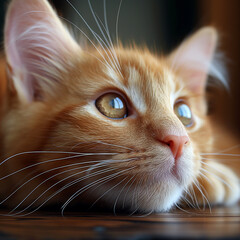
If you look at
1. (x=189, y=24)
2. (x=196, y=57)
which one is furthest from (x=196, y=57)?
(x=189, y=24)

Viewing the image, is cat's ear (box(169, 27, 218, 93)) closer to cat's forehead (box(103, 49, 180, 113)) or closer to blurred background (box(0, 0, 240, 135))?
cat's forehead (box(103, 49, 180, 113))

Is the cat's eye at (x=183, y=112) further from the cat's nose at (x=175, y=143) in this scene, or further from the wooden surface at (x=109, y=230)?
the wooden surface at (x=109, y=230)

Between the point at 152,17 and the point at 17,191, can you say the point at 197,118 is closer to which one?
the point at 17,191

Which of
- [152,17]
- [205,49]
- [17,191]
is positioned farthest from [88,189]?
[152,17]

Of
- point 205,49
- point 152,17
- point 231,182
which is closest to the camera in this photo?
point 231,182

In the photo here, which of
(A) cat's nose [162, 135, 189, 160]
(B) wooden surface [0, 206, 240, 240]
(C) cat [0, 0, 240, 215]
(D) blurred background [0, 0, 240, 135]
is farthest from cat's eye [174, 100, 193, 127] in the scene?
(D) blurred background [0, 0, 240, 135]

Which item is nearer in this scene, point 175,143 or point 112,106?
point 175,143

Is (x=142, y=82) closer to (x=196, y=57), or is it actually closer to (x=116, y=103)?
(x=116, y=103)
